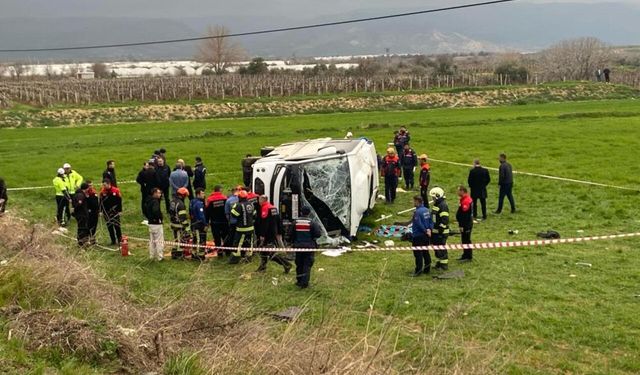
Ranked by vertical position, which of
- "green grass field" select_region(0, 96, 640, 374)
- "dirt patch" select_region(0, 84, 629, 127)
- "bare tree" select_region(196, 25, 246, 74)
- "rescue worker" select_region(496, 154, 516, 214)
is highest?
"bare tree" select_region(196, 25, 246, 74)

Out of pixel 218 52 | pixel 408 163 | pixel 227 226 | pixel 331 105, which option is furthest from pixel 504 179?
pixel 218 52

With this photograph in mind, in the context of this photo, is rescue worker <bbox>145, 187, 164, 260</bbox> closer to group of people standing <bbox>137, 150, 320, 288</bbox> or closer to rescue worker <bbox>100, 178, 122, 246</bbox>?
group of people standing <bbox>137, 150, 320, 288</bbox>

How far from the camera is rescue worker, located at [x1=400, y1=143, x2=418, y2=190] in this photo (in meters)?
22.5

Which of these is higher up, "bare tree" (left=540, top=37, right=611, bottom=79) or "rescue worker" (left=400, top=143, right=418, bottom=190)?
"bare tree" (left=540, top=37, right=611, bottom=79)

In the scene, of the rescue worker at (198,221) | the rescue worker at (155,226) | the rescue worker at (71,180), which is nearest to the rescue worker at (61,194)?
the rescue worker at (71,180)

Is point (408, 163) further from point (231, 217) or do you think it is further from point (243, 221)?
point (243, 221)

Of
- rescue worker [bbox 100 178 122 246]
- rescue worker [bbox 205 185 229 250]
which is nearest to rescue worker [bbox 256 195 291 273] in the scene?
rescue worker [bbox 205 185 229 250]

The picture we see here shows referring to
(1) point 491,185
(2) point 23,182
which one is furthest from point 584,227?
(2) point 23,182

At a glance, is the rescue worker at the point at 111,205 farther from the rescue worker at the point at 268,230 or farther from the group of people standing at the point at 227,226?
the rescue worker at the point at 268,230

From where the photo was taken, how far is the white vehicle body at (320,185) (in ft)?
51.5

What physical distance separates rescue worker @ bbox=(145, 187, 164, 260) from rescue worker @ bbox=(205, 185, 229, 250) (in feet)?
4.14

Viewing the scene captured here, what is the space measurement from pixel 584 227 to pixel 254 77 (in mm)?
82199

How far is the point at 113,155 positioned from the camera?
1337 inches

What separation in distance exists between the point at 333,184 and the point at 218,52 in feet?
410
